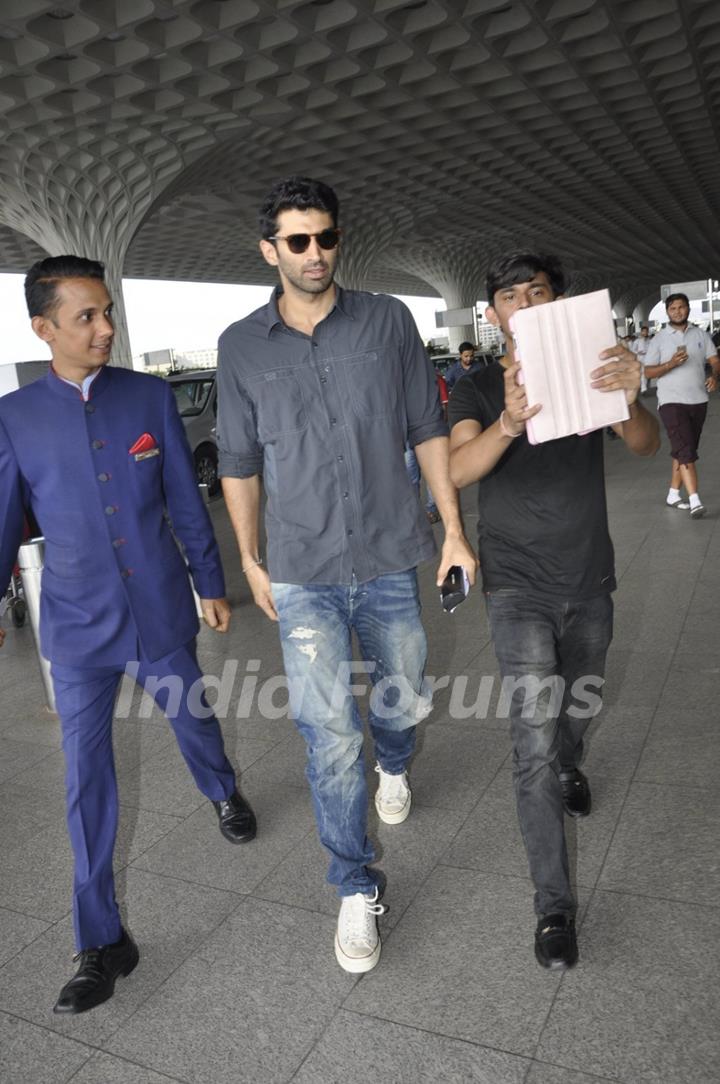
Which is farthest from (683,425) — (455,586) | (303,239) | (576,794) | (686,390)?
(303,239)

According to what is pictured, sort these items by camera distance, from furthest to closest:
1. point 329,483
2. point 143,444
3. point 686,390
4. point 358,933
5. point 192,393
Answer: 1. point 192,393
2. point 686,390
3. point 143,444
4. point 329,483
5. point 358,933

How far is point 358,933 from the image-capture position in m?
2.41

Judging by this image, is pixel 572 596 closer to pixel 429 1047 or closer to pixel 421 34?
pixel 429 1047

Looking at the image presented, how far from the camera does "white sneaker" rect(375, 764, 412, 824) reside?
10.4 ft

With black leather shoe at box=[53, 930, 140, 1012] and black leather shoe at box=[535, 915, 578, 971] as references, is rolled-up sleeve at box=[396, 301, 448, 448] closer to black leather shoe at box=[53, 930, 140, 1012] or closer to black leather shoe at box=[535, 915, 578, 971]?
black leather shoe at box=[535, 915, 578, 971]

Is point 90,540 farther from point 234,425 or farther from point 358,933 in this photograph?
point 358,933

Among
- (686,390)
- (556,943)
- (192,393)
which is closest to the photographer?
(556,943)

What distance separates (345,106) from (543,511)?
750 inches

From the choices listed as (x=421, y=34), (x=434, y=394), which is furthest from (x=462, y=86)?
(x=434, y=394)

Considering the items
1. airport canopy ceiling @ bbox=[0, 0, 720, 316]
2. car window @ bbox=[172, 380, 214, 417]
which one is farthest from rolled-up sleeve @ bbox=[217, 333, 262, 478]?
airport canopy ceiling @ bbox=[0, 0, 720, 316]

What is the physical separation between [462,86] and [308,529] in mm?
19037

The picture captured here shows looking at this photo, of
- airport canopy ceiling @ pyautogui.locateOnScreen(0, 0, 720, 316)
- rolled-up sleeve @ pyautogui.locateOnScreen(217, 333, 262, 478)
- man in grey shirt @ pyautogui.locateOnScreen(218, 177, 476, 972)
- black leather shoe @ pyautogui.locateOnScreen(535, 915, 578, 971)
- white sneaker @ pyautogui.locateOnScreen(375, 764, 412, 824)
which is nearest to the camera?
black leather shoe @ pyautogui.locateOnScreen(535, 915, 578, 971)

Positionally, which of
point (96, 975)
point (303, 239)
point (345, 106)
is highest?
point (345, 106)

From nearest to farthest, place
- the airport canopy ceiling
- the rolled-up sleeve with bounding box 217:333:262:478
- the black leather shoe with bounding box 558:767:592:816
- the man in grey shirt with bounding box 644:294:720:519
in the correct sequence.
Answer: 1. the rolled-up sleeve with bounding box 217:333:262:478
2. the black leather shoe with bounding box 558:767:592:816
3. the man in grey shirt with bounding box 644:294:720:519
4. the airport canopy ceiling
